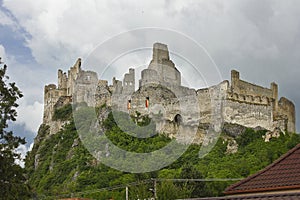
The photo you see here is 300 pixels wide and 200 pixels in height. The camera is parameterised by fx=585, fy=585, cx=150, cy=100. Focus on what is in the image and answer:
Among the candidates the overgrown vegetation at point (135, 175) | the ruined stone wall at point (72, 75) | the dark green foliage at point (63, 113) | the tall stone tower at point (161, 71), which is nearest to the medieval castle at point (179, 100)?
the tall stone tower at point (161, 71)

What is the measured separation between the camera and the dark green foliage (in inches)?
2532

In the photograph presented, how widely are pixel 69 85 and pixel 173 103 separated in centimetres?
1714

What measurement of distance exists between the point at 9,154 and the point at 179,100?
37.2m

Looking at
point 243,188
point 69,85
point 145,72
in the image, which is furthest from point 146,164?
point 243,188

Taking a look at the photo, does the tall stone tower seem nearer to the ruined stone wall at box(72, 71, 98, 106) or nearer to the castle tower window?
the castle tower window

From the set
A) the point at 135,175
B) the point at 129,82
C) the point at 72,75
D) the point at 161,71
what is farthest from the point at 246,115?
the point at 72,75

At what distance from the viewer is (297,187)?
14906mm

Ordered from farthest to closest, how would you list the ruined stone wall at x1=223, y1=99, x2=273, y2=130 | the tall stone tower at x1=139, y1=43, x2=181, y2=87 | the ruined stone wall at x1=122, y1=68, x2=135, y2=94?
the ruined stone wall at x1=122, y1=68, x2=135, y2=94, the tall stone tower at x1=139, y1=43, x2=181, y2=87, the ruined stone wall at x1=223, y1=99, x2=273, y2=130

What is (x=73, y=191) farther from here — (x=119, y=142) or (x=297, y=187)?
(x=297, y=187)

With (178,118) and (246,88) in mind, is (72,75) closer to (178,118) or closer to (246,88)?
(178,118)

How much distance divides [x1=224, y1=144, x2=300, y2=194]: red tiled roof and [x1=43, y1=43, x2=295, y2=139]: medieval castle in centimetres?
3579

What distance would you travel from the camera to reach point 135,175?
44000 millimetres

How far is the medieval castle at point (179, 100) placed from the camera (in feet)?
176

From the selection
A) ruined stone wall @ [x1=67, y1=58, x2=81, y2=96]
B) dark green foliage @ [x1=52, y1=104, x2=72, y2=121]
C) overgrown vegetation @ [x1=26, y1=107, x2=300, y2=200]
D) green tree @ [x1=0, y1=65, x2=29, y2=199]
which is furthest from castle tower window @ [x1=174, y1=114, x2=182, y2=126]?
green tree @ [x1=0, y1=65, x2=29, y2=199]
